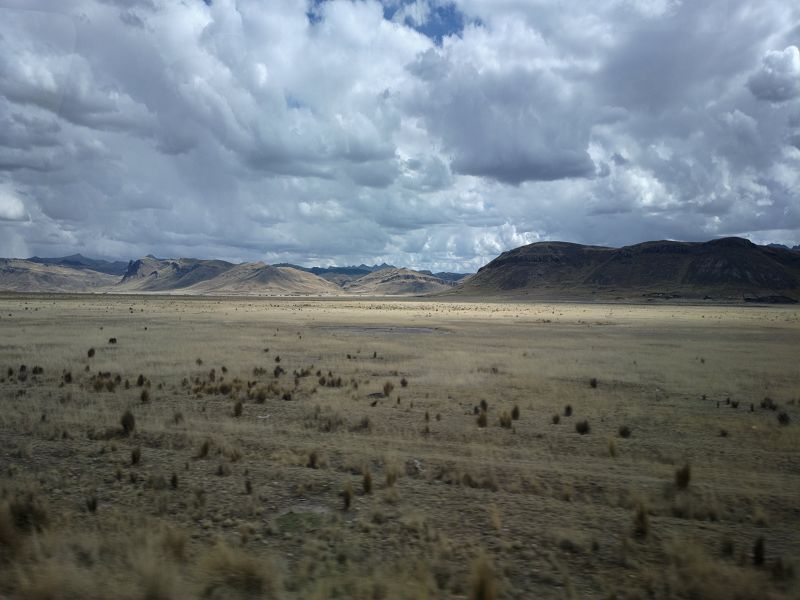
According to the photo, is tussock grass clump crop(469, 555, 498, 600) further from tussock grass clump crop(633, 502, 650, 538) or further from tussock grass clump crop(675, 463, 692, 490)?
tussock grass clump crop(675, 463, 692, 490)

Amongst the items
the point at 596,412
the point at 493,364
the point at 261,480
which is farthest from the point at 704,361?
the point at 261,480

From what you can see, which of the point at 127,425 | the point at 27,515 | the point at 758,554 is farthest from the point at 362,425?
the point at 758,554

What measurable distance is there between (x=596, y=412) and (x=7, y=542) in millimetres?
15078

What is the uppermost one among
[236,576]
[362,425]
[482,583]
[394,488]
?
[482,583]

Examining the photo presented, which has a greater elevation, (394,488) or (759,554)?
(759,554)

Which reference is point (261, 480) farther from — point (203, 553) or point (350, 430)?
point (350, 430)

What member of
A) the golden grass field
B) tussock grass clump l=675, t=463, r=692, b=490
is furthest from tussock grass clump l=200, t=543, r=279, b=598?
tussock grass clump l=675, t=463, r=692, b=490

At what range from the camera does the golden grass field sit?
6461 millimetres

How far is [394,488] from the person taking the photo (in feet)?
32.1

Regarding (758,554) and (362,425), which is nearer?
(758,554)

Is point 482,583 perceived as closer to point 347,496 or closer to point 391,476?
point 347,496

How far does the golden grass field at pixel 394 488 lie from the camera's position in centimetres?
646

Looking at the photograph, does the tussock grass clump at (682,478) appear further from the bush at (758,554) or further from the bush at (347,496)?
the bush at (347,496)

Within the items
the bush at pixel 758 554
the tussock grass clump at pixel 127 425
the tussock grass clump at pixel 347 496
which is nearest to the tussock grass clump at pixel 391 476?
the tussock grass clump at pixel 347 496
